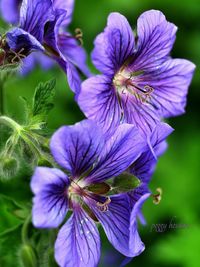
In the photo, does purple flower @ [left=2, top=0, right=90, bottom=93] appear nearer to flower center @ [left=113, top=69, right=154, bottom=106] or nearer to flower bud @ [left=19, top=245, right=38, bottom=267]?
flower center @ [left=113, top=69, right=154, bottom=106]

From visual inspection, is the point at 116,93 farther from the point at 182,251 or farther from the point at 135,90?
the point at 182,251

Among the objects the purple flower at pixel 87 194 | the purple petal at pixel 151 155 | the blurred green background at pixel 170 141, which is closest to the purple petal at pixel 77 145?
the purple flower at pixel 87 194

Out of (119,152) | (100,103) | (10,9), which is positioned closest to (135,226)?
(119,152)

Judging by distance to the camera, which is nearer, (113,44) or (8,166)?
(8,166)

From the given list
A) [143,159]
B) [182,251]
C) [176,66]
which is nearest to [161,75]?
[176,66]

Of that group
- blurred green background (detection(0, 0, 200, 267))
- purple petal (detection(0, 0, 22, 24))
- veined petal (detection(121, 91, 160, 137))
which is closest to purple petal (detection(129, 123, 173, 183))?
veined petal (detection(121, 91, 160, 137))

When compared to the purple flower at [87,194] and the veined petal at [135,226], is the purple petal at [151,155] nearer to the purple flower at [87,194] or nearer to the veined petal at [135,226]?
the purple flower at [87,194]

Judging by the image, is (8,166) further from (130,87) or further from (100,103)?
(130,87)
